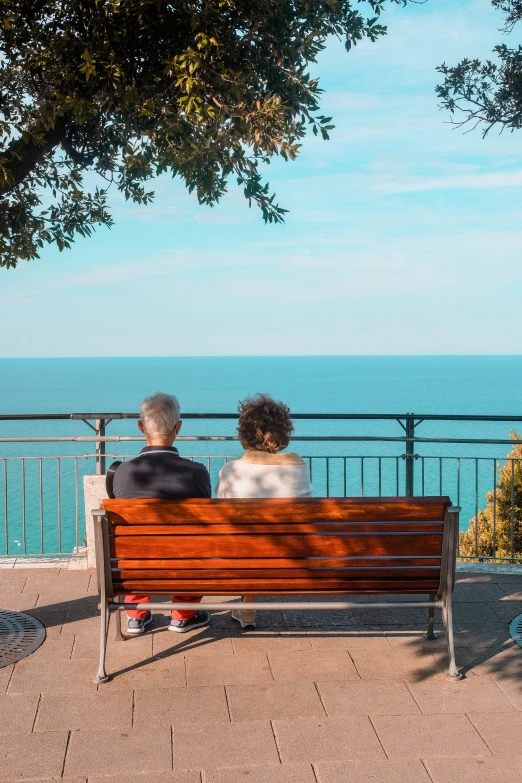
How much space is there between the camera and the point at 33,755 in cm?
345

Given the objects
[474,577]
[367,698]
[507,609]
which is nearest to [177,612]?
[367,698]

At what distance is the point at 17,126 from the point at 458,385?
174 m

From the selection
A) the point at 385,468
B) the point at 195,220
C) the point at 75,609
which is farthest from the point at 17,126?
the point at 195,220

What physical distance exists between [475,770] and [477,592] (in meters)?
2.42

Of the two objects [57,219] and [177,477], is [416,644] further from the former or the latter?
[57,219]

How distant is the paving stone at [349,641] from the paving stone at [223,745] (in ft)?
3.34

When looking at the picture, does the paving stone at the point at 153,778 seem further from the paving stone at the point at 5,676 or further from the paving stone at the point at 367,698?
the paving stone at the point at 5,676

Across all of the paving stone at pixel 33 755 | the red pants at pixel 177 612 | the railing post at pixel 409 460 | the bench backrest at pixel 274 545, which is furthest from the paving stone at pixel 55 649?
the railing post at pixel 409 460

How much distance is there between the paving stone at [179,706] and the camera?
12.3ft

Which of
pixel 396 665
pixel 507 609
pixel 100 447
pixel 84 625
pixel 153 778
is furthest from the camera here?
pixel 100 447

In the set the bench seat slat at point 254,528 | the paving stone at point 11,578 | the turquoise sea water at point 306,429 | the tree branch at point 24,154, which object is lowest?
the turquoise sea water at point 306,429

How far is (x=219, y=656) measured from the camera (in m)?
4.52

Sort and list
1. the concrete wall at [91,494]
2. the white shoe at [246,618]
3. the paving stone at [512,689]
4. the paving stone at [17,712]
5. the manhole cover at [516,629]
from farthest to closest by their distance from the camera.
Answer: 1. the concrete wall at [91,494]
2. the white shoe at [246,618]
3. the manhole cover at [516,629]
4. the paving stone at [512,689]
5. the paving stone at [17,712]

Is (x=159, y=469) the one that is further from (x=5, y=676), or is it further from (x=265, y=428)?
(x=5, y=676)
